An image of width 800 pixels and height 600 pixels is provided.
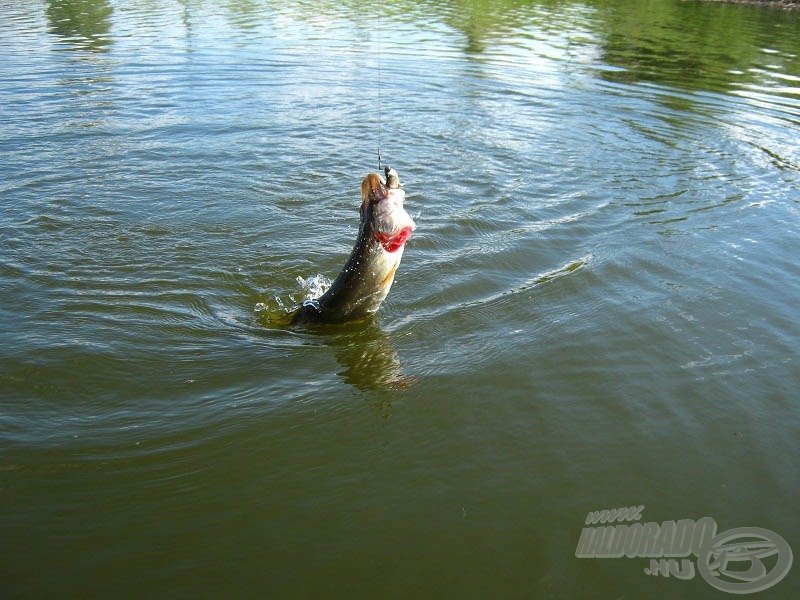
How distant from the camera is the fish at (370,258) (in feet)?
17.4

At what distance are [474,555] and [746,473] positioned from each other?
192cm

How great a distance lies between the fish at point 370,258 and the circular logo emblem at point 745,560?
2.82 meters

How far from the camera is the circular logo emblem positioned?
388 cm

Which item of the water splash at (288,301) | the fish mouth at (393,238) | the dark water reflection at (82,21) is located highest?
the fish mouth at (393,238)

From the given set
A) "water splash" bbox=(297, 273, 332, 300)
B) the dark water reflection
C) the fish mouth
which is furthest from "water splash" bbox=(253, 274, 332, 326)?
the dark water reflection

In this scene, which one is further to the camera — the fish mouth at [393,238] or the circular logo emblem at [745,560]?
the fish mouth at [393,238]

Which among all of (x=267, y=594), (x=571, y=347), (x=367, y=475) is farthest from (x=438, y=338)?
(x=267, y=594)

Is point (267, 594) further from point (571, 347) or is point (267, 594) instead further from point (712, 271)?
point (712, 271)

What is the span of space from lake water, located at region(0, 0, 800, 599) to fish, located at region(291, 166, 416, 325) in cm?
20

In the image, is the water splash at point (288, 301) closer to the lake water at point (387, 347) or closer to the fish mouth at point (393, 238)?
the lake water at point (387, 347)

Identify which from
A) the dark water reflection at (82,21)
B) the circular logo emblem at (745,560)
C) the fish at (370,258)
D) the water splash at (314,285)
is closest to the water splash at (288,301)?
the water splash at (314,285)

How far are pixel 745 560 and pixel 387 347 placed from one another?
297 centimetres

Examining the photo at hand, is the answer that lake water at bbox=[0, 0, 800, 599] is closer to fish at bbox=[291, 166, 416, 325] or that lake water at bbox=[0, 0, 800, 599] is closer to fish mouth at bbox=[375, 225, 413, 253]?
fish at bbox=[291, 166, 416, 325]

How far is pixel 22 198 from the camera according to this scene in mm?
8734
